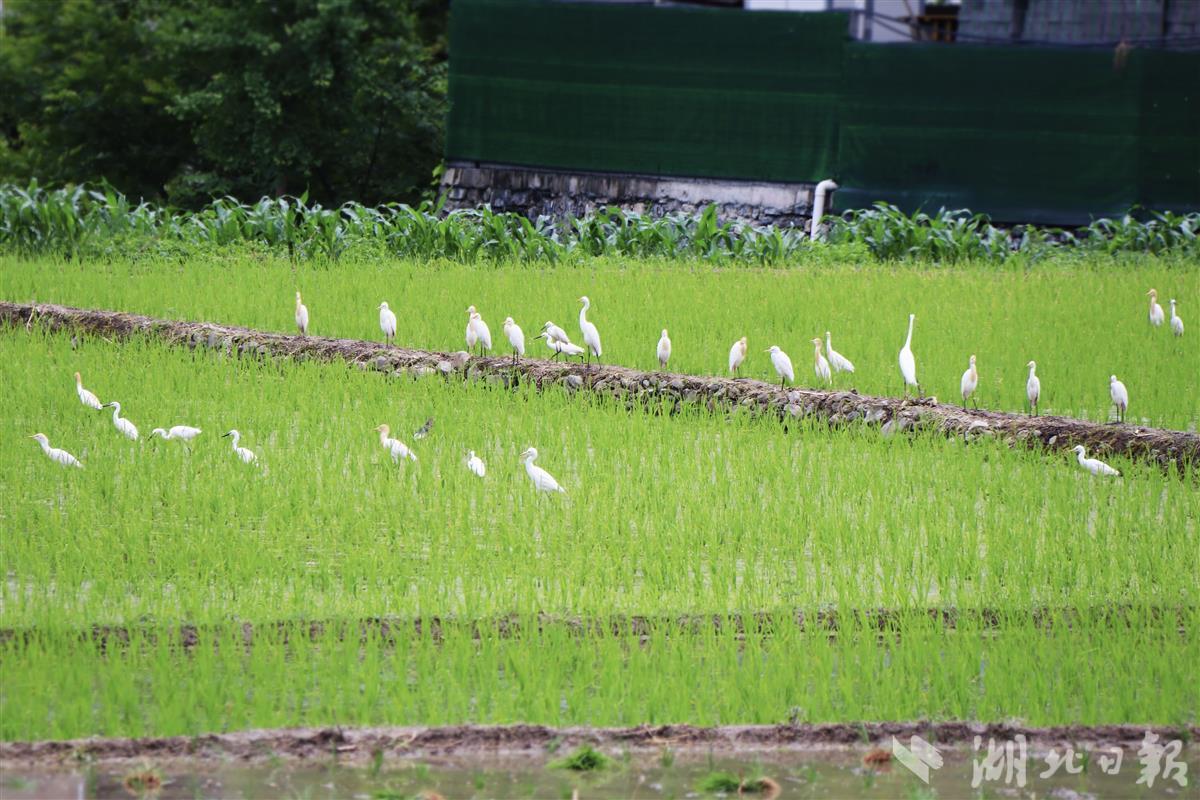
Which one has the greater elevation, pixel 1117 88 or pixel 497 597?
pixel 1117 88

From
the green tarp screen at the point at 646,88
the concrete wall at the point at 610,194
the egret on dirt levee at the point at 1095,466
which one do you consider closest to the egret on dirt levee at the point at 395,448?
the egret on dirt levee at the point at 1095,466

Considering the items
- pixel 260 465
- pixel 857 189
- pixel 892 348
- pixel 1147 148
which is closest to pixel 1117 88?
pixel 1147 148

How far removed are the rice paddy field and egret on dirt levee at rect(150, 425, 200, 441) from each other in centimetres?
15

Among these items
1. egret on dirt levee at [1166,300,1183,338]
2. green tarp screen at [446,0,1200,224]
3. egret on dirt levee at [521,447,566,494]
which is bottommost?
egret on dirt levee at [521,447,566,494]

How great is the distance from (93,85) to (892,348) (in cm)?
1595

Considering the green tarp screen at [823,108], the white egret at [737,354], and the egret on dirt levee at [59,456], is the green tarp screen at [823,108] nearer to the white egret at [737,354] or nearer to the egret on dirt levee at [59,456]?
the white egret at [737,354]

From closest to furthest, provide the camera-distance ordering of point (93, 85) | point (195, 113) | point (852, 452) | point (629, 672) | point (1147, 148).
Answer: point (629, 672) → point (852, 452) → point (1147, 148) → point (195, 113) → point (93, 85)

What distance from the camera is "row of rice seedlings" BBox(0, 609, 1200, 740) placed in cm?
434

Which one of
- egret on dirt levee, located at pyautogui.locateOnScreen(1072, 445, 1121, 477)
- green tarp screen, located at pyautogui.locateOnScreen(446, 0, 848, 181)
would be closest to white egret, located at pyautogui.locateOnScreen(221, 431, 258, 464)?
egret on dirt levee, located at pyautogui.locateOnScreen(1072, 445, 1121, 477)

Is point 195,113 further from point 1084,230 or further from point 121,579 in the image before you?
point 121,579

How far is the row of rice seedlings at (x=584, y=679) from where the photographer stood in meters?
4.34

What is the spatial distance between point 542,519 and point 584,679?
1.68m

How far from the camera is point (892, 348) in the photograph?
10000 millimetres

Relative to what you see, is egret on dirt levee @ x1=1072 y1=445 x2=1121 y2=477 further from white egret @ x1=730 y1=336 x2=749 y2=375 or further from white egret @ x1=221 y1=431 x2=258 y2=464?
white egret @ x1=221 y1=431 x2=258 y2=464
